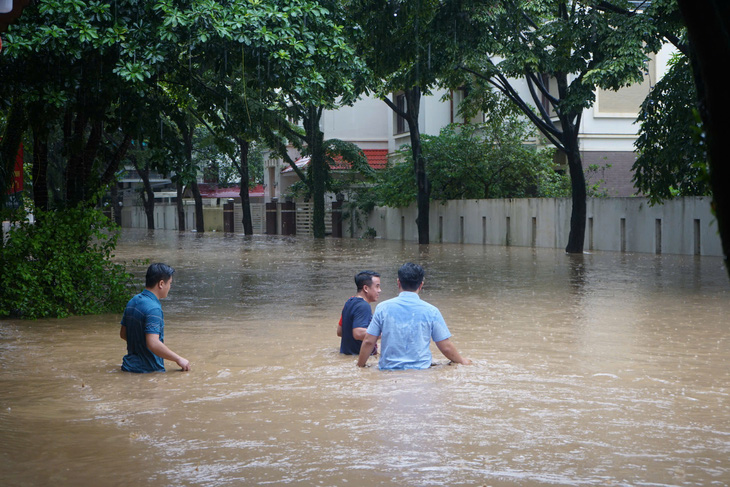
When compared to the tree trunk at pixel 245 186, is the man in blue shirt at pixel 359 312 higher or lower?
lower

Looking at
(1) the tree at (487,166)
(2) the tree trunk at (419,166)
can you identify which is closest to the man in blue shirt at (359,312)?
(1) the tree at (487,166)

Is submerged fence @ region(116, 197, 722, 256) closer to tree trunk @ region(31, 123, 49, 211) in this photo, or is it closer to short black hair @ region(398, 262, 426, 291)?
tree trunk @ region(31, 123, 49, 211)

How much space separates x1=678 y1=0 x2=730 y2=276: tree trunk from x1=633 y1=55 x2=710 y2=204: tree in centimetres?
1691

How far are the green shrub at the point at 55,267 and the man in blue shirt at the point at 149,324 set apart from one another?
460cm

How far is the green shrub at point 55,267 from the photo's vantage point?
41.4ft

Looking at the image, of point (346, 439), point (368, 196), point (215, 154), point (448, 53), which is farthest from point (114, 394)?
point (215, 154)

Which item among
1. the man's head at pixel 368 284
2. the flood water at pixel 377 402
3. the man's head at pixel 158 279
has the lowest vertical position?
the flood water at pixel 377 402

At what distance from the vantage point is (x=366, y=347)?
27.8 ft

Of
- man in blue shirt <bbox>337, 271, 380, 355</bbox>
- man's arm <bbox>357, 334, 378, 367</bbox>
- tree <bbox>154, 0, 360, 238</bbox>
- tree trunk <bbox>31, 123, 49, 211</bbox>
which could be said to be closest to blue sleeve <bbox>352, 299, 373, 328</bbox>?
man in blue shirt <bbox>337, 271, 380, 355</bbox>

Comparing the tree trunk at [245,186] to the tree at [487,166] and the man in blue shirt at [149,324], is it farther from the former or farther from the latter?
the man in blue shirt at [149,324]

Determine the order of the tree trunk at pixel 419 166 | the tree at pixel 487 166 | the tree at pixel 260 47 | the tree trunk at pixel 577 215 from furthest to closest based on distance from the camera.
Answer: the tree at pixel 487 166 → the tree trunk at pixel 419 166 → the tree trunk at pixel 577 215 → the tree at pixel 260 47

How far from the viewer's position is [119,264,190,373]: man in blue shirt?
827cm

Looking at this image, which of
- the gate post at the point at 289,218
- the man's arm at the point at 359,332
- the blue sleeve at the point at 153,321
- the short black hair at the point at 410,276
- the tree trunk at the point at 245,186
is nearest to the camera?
the short black hair at the point at 410,276

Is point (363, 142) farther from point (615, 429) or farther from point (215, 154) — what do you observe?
point (615, 429)
